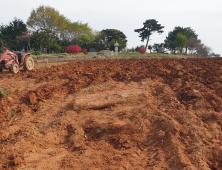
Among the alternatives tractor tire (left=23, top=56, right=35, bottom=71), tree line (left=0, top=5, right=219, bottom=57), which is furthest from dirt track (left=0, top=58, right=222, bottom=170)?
tree line (left=0, top=5, right=219, bottom=57)

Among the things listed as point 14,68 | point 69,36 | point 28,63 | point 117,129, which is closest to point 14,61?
point 14,68

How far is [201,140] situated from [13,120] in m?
4.47

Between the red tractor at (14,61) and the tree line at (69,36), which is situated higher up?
the tree line at (69,36)

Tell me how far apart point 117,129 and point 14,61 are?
919 centimetres

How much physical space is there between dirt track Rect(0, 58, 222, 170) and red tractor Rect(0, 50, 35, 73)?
4840mm

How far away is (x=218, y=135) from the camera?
322cm

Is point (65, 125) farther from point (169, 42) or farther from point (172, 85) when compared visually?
point (169, 42)

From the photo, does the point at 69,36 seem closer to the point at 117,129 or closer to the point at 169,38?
the point at 169,38

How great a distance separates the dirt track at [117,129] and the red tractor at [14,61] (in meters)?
4.84

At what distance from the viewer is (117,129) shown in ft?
12.5

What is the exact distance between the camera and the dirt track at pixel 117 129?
2.87 m

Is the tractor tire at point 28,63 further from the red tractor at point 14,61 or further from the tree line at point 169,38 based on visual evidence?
the tree line at point 169,38

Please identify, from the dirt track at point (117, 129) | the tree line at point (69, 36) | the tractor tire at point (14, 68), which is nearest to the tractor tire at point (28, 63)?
the tractor tire at point (14, 68)

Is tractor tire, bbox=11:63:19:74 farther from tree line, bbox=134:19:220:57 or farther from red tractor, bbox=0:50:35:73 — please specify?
tree line, bbox=134:19:220:57
